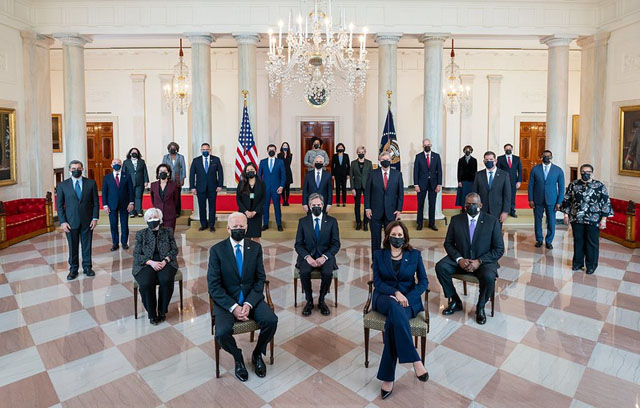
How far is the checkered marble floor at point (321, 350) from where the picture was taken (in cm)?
390

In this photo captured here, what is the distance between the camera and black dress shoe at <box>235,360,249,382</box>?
4121mm

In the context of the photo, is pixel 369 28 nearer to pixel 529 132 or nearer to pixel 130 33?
pixel 130 33

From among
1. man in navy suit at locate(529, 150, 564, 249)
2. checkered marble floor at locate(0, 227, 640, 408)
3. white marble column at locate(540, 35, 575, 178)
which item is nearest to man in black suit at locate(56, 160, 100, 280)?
checkered marble floor at locate(0, 227, 640, 408)

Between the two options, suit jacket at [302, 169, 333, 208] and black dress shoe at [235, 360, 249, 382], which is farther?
suit jacket at [302, 169, 333, 208]

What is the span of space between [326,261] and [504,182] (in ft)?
13.2

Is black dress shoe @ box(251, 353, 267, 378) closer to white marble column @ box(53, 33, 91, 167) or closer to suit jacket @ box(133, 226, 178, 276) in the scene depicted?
suit jacket @ box(133, 226, 178, 276)

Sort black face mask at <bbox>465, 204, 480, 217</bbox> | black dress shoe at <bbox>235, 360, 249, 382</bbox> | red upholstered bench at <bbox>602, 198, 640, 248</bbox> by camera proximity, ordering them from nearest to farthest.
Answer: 1. black dress shoe at <bbox>235, 360, 249, 382</bbox>
2. black face mask at <bbox>465, 204, 480, 217</bbox>
3. red upholstered bench at <bbox>602, 198, 640, 248</bbox>

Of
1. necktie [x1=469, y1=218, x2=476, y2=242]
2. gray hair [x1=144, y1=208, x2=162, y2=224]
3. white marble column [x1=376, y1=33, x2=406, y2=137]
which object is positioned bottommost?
necktie [x1=469, y1=218, x2=476, y2=242]

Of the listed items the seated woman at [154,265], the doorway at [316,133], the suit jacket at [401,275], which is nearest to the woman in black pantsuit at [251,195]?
the seated woman at [154,265]

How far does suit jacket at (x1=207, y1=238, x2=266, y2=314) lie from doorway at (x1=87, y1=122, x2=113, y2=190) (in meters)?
14.9

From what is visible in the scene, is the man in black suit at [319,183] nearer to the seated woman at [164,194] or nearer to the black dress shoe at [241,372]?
the seated woman at [164,194]

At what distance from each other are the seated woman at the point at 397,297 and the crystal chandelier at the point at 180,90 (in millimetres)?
11720

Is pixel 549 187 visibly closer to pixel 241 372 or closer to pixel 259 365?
pixel 259 365

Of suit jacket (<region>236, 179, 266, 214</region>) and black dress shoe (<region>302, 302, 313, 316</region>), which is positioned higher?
suit jacket (<region>236, 179, 266, 214</region>)
